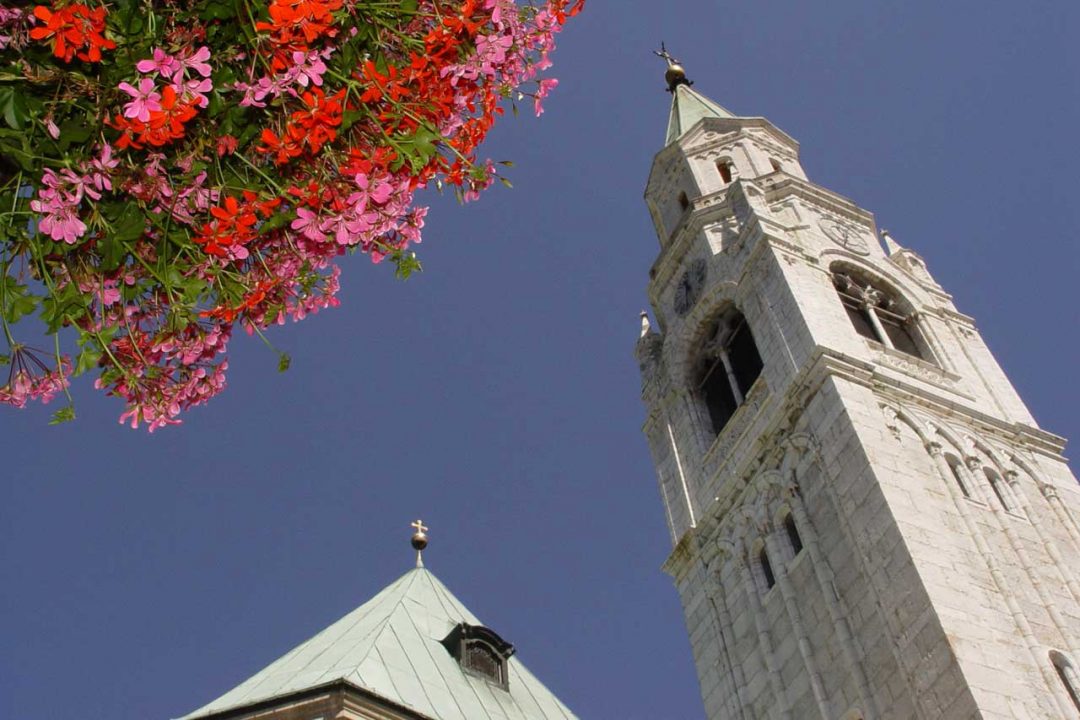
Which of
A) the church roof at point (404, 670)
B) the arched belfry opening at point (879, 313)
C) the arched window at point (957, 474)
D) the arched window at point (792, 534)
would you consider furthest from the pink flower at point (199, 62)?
the arched belfry opening at point (879, 313)

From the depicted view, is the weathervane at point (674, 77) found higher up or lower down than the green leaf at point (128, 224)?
higher up

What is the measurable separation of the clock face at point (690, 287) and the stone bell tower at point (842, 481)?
65 mm

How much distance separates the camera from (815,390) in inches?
888

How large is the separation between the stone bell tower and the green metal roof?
A: 5.49 m

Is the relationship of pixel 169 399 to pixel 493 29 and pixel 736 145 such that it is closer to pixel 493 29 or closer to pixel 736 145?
pixel 493 29

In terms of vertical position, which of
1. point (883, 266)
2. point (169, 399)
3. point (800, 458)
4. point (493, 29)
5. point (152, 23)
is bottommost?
point (169, 399)

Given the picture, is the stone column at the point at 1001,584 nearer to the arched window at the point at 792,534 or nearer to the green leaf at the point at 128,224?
the arched window at the point at 792,534

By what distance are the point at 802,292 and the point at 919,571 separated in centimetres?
882

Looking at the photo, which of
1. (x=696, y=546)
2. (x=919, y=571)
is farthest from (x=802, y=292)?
(x=919, y=571)

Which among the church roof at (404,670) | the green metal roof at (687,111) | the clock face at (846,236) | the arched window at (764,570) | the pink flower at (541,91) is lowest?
the pink flower at (541,91)

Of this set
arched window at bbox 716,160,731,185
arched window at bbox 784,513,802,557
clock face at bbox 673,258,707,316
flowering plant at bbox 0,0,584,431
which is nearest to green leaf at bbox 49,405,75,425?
flowering plant at bbox 0,0,584,431

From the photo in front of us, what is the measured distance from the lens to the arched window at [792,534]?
22.0 meters

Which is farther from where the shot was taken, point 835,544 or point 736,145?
point 736,145

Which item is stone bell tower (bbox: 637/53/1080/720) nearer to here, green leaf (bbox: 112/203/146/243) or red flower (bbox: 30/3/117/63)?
green leaf (bbox: 112/203/146/243)
